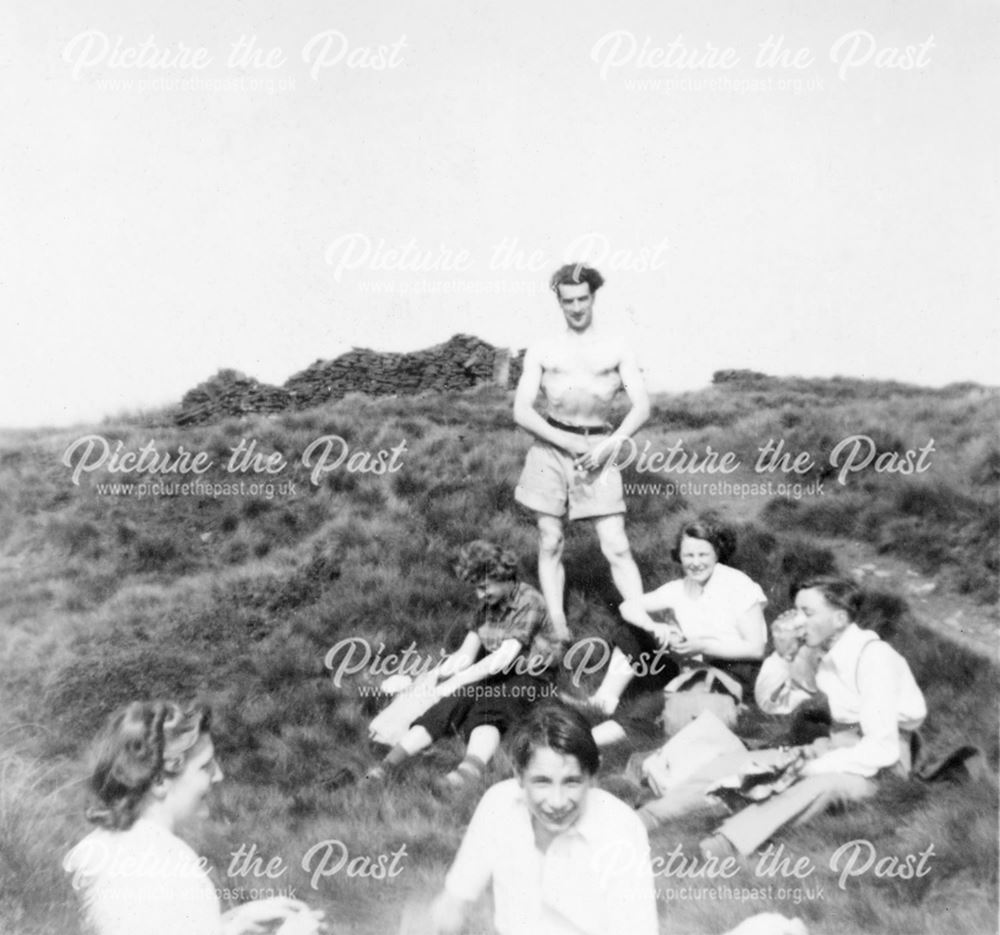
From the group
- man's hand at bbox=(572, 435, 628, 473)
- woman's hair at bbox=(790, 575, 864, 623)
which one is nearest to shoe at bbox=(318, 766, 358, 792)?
man's hand at bbox=(572, 435, 628, 473)

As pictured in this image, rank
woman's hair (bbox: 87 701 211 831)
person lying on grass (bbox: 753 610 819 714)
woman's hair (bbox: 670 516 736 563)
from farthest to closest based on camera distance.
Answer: woman's hair (bbox: 670 516 736 563), person lying on grass (bbox: 753 610 819 714), woman's hair (bbox: 87 701 211 831)

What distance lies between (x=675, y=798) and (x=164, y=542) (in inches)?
133

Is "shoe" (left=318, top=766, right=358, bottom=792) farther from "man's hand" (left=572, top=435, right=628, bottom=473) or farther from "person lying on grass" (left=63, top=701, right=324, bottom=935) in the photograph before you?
"man's hand" (left=572, top=435, right=628, bottom=473)

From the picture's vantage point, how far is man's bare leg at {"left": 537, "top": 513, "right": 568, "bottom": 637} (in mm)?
5062

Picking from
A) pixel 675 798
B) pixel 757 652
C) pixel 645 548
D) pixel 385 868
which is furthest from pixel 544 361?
pixel 385 868

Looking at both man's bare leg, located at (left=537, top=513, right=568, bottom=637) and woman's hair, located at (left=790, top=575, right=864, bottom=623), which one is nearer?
woman's hair, located at (left=790, top=575, right=864, bottom=623)

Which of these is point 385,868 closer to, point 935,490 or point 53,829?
point 53,829

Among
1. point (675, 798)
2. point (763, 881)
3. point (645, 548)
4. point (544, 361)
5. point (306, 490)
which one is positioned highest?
point (544, 361)

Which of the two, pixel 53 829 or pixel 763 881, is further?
pixel 53 829

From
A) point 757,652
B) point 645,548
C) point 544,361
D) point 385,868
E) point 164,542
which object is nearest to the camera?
point 385,868

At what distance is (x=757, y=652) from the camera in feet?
15.1

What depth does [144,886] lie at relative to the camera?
10.5 feet

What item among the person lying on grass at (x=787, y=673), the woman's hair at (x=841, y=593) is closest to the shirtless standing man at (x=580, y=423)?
the person lying on grass at (x=787, y=673)

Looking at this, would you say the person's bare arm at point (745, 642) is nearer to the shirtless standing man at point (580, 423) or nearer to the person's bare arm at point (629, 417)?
the shirtless standing man at point (580, 423)
